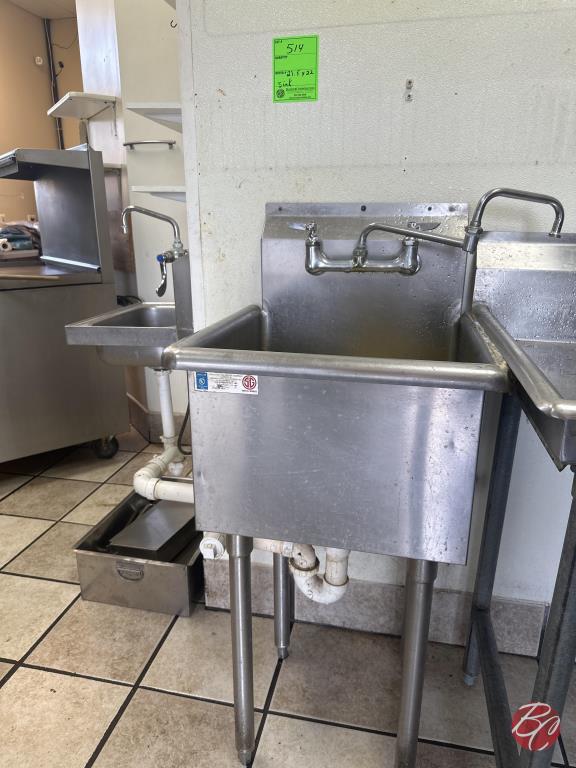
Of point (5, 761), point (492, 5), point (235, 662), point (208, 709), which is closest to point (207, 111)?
point (492, 5)

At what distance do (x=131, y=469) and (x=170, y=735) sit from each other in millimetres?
1440

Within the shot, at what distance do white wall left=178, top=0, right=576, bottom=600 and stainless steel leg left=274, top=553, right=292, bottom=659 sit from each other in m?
0.51

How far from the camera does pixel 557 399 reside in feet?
1.99

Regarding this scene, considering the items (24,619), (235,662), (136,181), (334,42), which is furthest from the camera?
(136,181)

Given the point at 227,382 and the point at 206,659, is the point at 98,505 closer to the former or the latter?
the point at 206,659

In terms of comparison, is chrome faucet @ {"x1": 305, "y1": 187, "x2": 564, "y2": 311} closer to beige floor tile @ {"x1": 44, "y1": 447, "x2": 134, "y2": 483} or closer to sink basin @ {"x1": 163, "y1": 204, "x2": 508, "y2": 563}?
sink basin @ {"x1": 163, "y1": 204, "x2": 508, "y2": 563}

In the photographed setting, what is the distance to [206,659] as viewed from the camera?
1414mm

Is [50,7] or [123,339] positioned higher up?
[50,7]

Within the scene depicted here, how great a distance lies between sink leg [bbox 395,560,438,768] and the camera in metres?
0.91

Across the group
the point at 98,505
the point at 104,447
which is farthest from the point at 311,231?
the point at 104,447

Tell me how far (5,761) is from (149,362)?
1.01 meters

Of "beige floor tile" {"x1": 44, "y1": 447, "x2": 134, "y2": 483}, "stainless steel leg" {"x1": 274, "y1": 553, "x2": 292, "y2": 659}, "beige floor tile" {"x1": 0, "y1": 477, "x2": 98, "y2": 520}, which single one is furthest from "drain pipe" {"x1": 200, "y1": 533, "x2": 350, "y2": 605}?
"beige floor tile" {"x1": 44, "y1": 447, "x2": 134, "y2": 483}

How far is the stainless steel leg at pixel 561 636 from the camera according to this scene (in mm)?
685

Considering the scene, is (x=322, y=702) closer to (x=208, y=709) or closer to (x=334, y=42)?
(x=208, y=709)
